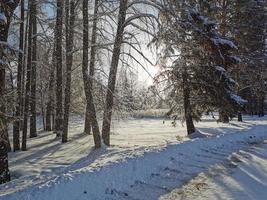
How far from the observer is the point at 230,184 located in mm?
10547

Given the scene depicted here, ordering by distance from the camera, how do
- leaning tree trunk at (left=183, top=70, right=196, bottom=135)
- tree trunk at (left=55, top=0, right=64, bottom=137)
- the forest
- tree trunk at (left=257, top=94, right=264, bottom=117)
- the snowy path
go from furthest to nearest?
tree trunk at (left=257, top=94, right=264, bottom=117) → tree trunk at (left=55, top=0, right=64, bottom=137) → leaning tree trunk at (left=183, top=70, right=196, bottom=135) → the forest → the snowy path

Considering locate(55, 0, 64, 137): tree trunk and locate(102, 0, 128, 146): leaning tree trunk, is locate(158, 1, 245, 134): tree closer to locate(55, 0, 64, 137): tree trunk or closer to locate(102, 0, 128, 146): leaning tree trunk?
locate(102, 0, 128, 146): leaning tree trunk

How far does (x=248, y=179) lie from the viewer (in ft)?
37.0

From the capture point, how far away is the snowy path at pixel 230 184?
365 inches

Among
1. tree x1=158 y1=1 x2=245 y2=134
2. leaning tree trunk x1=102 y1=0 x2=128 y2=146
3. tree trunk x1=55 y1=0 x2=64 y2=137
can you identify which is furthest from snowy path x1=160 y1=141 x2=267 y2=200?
tree trunk x1=55 y1=0 x2=64 y2=137

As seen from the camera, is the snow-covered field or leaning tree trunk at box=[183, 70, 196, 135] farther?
leaning tree trunk at box=[183, 70, 196, 135]

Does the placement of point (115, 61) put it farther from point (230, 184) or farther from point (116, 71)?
point (230, 184)

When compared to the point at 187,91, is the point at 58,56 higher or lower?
higher

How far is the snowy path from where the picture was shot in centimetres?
927

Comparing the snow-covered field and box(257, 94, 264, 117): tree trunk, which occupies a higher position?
box(257, 94, 264, 117): tree trunk

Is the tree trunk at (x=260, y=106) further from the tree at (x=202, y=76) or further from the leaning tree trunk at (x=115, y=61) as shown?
the leaning tree trunk at (x=115, y=61)

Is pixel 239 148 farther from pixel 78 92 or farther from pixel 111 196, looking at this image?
pixel 78 92

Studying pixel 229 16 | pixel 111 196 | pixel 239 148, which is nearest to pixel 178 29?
pixel 239 148

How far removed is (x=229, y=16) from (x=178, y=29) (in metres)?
20.7
